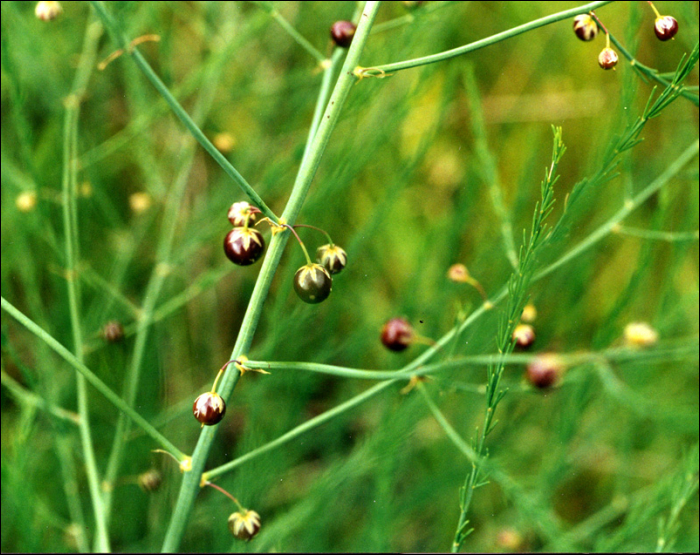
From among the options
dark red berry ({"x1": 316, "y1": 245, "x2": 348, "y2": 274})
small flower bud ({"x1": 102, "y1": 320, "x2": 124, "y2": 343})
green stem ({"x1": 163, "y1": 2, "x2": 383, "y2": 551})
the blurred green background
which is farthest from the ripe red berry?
small flower bud ({"x1": 102, "y1": 320, "x2": 124, "y2": 343})

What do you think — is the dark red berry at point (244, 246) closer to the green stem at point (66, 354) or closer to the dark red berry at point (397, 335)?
the green stem at point (66, 354)

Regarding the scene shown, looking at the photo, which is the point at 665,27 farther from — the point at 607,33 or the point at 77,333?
the point at 77,333

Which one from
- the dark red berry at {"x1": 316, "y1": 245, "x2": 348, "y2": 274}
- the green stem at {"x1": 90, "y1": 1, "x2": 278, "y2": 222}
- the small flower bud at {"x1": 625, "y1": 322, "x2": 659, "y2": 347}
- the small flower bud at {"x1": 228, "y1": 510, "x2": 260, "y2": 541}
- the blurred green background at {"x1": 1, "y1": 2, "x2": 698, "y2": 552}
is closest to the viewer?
the green stem at {"x1": 90, "y1": 1, "x2": 278, "y2": 222}

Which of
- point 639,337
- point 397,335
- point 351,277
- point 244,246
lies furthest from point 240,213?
point 351,277

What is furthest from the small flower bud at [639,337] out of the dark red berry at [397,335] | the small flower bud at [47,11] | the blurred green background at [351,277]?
the small flower bud at [47,11]

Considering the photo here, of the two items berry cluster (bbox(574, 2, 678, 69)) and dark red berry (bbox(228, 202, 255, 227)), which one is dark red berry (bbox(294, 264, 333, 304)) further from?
berry cluster (bbox(574, 2, 678, 69))

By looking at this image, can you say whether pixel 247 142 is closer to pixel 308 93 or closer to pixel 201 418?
pixel 308 93
